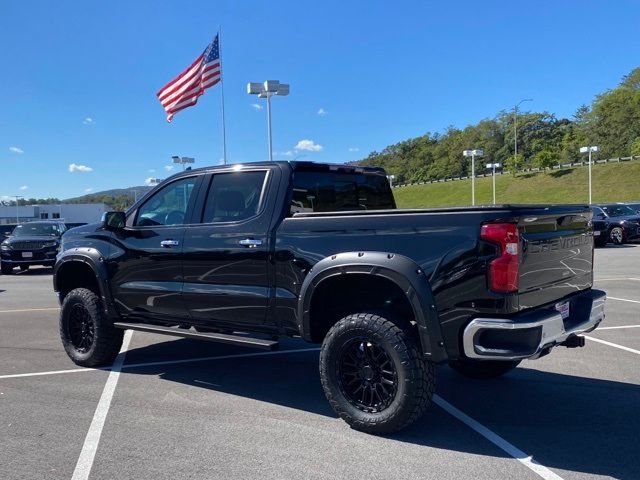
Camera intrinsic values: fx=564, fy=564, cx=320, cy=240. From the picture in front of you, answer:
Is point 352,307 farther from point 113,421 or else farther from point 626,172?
point 626,172

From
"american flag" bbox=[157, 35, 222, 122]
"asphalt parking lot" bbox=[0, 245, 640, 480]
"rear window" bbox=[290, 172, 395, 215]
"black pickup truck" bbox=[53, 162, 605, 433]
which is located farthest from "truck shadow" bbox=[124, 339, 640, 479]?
"american flag" bbox=[157, 35, 222, 122]

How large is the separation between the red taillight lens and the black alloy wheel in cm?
94

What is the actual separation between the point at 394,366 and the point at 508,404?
1454mm

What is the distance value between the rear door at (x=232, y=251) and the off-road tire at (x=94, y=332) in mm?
1329

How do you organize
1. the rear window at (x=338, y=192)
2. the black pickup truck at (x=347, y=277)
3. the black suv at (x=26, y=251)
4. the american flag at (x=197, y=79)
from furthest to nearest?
1. the american flag at (x=197, y=79)
2. the black suv at (x=26, y=251)
3. the rear window at (x=338, y=192)
4. the black pickup truck at (x=347, y=277)

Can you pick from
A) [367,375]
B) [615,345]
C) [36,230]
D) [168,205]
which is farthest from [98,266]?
[36,230]

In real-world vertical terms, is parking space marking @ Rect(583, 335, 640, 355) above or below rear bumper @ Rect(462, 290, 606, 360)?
below

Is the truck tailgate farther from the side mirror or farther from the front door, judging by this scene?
the side mirror

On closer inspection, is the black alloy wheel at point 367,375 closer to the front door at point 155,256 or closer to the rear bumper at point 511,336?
the rear bumper at point 511,336

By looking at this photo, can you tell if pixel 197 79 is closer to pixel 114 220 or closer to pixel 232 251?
pixel 114 220

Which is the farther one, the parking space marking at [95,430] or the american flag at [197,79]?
the american flag at [197,79]

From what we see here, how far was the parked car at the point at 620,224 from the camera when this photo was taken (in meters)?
22.4

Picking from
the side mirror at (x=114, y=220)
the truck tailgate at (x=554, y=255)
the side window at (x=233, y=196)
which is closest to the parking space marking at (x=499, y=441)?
the truck tailgate at (x=554, y=255)

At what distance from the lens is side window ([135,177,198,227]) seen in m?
5.42
